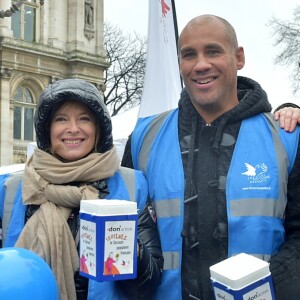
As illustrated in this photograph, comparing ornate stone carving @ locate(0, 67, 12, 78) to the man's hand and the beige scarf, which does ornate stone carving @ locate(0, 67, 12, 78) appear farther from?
the man's hand

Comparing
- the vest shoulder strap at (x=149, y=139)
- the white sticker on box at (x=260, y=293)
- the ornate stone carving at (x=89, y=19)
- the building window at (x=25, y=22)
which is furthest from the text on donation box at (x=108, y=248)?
the ornate stone carving at (x=89, y=19)

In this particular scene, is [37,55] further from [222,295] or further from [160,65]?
[222,295]

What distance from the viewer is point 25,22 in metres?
26.2

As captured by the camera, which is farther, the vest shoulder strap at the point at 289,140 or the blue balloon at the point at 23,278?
the vest shoulder strap at the point at 289,140

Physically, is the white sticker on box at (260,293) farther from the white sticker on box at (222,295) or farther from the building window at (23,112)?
the building window at (23,112)

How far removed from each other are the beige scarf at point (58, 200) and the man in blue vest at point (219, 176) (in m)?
0.29

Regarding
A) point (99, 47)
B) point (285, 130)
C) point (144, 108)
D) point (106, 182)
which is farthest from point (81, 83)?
point (99, 47)

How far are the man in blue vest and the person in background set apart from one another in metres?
0.12

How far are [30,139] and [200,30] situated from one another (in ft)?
77.4

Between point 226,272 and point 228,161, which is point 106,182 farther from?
point 226,272

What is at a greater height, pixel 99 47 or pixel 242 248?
pixel 99 47

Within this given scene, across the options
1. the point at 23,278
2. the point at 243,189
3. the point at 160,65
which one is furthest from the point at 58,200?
the point at 160,65

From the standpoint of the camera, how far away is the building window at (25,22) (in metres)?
25.6

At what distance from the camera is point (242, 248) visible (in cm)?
270
